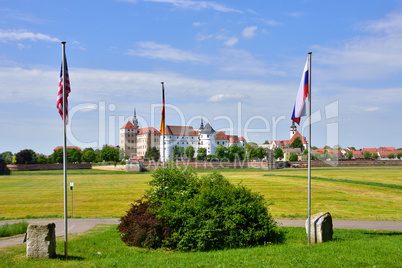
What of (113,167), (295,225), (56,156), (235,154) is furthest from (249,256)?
(56,156)

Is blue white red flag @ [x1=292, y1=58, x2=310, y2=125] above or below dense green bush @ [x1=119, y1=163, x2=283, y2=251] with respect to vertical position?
above

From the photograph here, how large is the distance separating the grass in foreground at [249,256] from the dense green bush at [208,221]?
0.70 m

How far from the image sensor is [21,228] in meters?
19.4

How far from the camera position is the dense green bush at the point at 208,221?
559 inches

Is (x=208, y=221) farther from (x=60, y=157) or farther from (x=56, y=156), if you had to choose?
(x=60, y=157)

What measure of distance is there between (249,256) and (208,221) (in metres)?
2.71

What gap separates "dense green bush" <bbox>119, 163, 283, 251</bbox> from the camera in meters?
14.2

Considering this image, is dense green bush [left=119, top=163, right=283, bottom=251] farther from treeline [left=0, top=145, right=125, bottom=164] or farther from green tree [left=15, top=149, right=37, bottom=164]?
treeline [left=0, top=145, right=125, bottom=164]

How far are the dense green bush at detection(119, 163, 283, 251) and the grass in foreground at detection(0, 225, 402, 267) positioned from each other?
0.70 m

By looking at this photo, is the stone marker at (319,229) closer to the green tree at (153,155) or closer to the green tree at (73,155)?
the green tree at (73,155)

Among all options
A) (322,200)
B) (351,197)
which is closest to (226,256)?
(322,200)

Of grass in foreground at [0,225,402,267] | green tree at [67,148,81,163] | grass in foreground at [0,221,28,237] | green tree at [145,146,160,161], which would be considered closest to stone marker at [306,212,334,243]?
grass in foreground at [0,225,402,267]

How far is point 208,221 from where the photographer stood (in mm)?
14219

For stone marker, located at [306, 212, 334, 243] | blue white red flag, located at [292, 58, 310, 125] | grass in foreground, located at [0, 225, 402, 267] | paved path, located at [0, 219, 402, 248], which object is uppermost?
blue white red flag, located at [292, 58, 310, 125]
